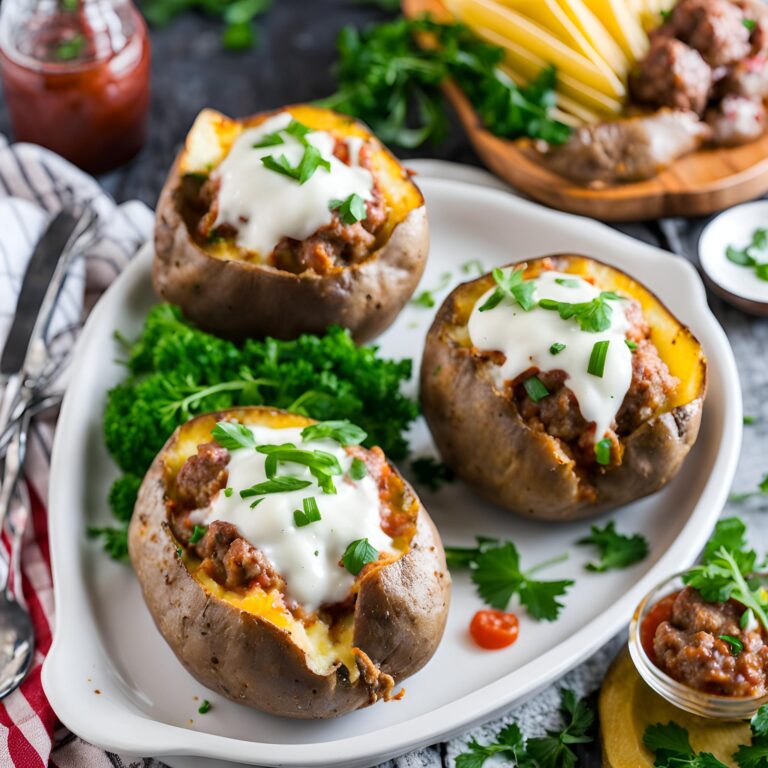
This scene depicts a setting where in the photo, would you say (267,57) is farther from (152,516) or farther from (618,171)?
(152,516)

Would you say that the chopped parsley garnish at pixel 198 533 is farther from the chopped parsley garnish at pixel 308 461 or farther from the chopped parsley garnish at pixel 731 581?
the chopped parsley garnish at pixel 731 581

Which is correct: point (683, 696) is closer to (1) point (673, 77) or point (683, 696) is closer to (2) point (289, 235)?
(2) point (289, 235)

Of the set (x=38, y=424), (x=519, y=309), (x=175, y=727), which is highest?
(x=519, y=309)

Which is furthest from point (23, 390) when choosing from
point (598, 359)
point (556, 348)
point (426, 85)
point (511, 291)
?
point (426, 85)

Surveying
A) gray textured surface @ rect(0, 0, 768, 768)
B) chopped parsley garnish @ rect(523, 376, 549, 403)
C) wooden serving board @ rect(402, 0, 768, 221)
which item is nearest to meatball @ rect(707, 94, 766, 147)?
wooden serving board @ rect(402, 0, 768, 221)

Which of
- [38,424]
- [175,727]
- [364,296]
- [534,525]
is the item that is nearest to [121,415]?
[38,424]

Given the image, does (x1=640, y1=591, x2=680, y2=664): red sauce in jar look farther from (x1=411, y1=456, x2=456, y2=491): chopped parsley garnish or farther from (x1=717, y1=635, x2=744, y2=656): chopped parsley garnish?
(x1=411, y1=456, x2=456, y2=491): chopped parsley garnish
